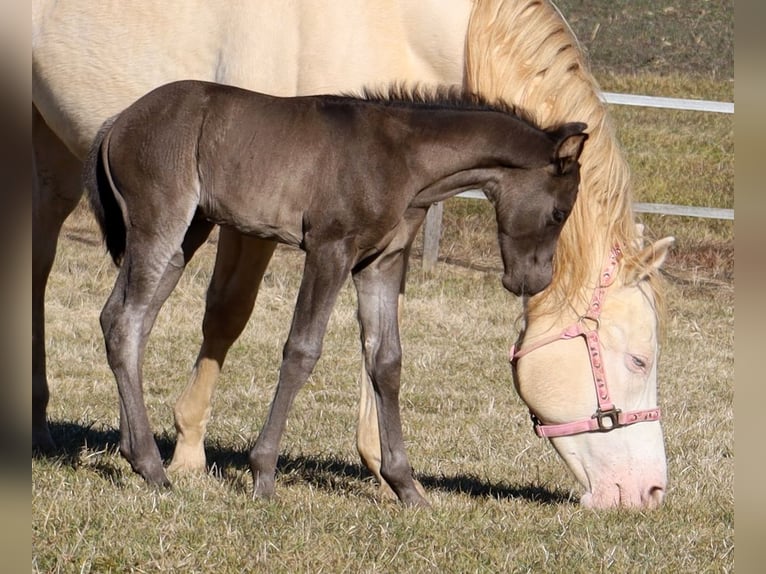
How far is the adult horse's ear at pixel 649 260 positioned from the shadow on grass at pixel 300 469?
93cm

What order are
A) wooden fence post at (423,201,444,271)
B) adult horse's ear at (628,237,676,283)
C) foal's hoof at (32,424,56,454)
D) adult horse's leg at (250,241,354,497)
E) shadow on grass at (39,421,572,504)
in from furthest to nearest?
wooden fence post at (423,201,444,271), foal's hoof at (32,424,56,454), shadow on grass at (39,421,572,504), adult horse's ear at (628,237,676,283), adult horse's leg at (250,241,354,497)

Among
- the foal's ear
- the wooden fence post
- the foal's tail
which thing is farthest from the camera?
the wooden fence post

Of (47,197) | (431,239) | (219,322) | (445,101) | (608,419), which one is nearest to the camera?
(445,101)

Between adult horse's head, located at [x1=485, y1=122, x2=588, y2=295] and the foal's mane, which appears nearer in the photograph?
adult horse's head, located at [x1=485, y1=122, x2=588, y2=295]

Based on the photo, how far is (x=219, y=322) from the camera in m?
4.68

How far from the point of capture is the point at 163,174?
3674 mm

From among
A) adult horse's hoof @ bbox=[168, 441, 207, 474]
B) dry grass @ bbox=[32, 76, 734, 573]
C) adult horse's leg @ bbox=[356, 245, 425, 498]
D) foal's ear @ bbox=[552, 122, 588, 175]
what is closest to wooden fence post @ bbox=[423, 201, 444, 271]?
dry grass @ bbox=[32, 76, 734, 573]

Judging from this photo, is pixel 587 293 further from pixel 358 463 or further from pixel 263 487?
pixel 358 463

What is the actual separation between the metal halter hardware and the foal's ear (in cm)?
51

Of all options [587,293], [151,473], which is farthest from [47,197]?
[587,293]

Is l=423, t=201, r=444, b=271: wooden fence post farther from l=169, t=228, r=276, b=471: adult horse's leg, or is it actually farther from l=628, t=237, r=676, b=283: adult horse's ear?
l=628, t=237, r=676, b=283: adult horse's ear

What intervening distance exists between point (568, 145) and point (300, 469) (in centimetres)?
187

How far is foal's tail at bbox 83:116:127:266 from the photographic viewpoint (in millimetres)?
3803
